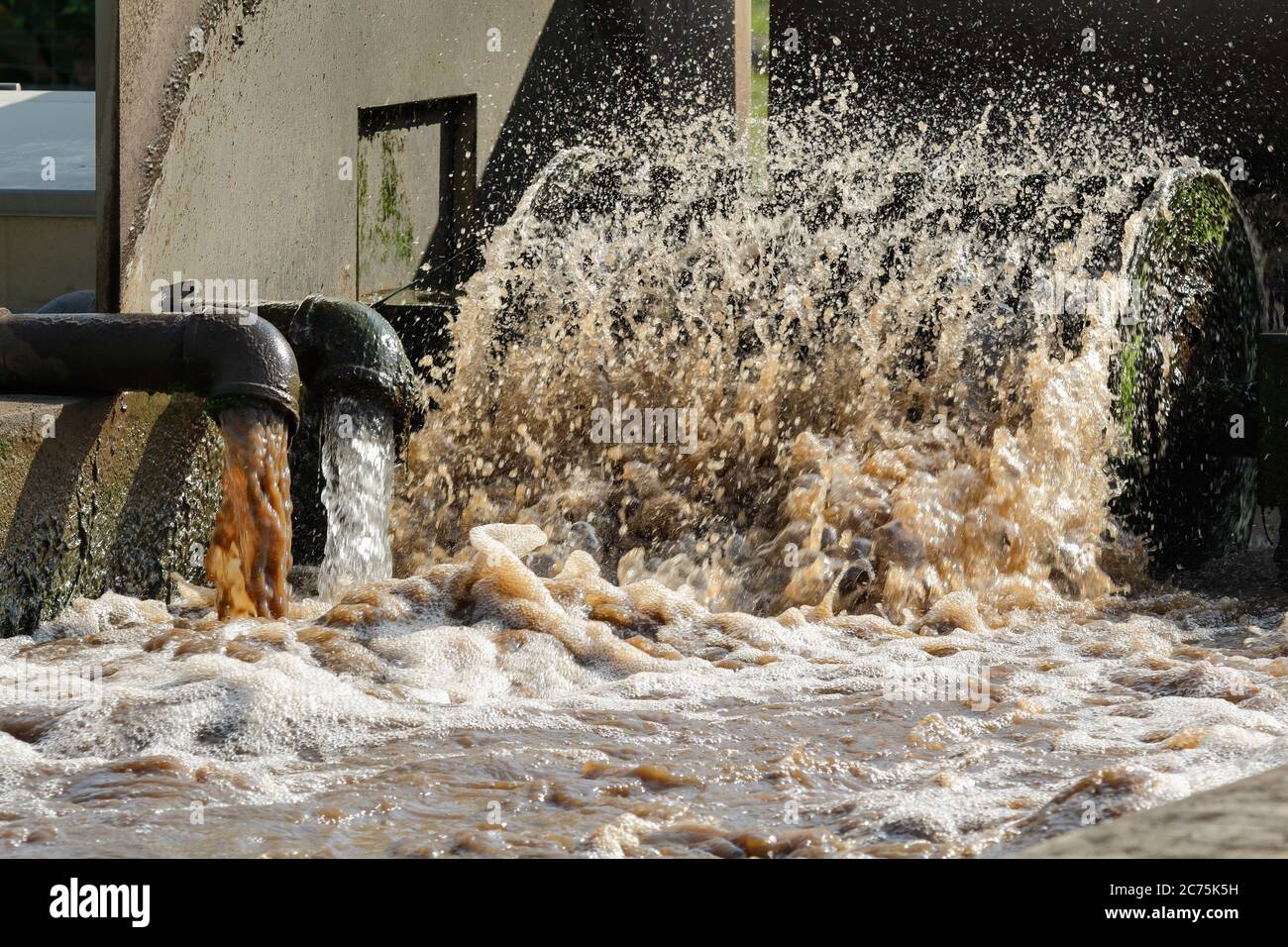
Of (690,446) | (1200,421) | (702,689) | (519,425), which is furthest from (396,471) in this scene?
(1200,421)

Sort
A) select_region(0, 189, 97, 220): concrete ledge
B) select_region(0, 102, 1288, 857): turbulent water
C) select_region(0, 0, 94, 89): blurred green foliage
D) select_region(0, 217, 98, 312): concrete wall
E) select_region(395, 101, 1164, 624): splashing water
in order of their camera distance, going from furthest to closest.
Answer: select_region(0, 0, 94, 89): blurred green foliage < select_region(0, 217, 98, 312): concrete wall < select_region(0, 189, 97, 220): concrete ledge < select_region(395, 101, 1164, 624): splashing water < select_region(0, 102, 1288, 857): turbulent water

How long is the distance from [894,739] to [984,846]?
862mm

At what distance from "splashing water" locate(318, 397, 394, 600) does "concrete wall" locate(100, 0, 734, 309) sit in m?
0.91

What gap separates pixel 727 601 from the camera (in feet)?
18.6

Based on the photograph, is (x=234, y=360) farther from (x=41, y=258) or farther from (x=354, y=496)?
(x=41, y=258)

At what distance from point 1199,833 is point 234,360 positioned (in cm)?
375

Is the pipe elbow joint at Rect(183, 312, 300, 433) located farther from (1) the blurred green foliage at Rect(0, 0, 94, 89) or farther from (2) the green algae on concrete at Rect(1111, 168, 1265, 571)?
(1) the blurred green foliage at Rect(0, 0, 94, 89)

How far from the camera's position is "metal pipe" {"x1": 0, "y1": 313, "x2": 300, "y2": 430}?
4.92 meters

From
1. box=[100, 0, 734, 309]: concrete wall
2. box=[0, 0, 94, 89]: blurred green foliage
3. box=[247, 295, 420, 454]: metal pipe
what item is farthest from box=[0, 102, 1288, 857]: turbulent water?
box=[0, 0, 94, 89]: blurred green foliage

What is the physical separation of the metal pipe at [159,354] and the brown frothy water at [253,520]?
10cm

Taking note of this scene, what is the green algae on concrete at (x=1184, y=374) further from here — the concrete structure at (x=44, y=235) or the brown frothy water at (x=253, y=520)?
the concrete structure at (x=44, y=235)

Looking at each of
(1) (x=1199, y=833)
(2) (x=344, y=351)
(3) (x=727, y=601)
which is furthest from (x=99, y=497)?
(1) (x=1199, y=833)

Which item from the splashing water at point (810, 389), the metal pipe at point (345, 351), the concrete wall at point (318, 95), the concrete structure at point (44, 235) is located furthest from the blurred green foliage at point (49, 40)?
the metal pipe at point (345, 351)
